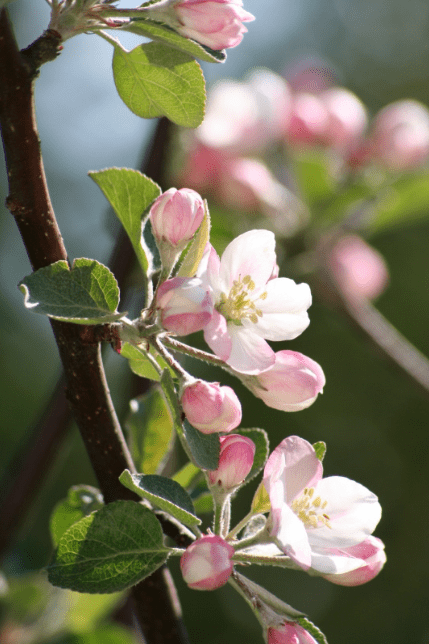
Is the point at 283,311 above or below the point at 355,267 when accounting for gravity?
above

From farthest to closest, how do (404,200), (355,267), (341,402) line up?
(341,402) → (355,267) → (404,200)

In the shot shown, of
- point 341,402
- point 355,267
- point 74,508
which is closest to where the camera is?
point 74,508

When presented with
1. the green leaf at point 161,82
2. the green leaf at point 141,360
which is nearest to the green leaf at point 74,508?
the green leaf at point 141,360

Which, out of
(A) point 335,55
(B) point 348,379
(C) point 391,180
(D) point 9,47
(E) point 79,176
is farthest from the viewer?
(A) point 335,55

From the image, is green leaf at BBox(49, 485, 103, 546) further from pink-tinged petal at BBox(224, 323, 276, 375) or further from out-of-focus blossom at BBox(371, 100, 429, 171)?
out-of-focus blossom at BBox(371, 100, 429, 171)

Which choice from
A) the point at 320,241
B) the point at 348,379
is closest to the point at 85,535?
the point at 320,241

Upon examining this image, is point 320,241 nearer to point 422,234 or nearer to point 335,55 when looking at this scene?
point 422,234

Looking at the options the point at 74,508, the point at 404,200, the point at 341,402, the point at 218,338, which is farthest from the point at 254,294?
the point at 341,402

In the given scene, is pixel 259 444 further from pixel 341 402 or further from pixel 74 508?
pixel 341 402
